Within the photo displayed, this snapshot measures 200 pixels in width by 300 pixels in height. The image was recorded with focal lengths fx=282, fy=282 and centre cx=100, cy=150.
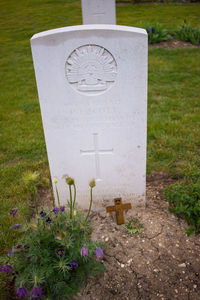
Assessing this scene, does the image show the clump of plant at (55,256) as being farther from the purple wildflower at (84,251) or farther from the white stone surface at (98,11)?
the white stone surface at (98,11)

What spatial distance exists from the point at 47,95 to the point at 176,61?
524 cm

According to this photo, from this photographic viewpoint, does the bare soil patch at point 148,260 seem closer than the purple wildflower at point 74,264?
No

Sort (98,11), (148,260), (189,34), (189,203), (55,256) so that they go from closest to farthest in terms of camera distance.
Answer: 1. (55,256)
2. (148,260)
3. (189,203)
4. (98,11)
5. (189,34)

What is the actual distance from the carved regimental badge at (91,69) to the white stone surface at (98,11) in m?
1.46

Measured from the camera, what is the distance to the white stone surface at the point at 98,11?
3.29 meters

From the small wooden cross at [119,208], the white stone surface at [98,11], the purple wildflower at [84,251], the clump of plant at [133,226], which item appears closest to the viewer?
the purple wildflower at [84,251]

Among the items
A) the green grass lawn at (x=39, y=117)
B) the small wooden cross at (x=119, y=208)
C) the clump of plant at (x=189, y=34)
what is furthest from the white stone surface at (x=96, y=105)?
the clump of plant at (x=189, y=34)

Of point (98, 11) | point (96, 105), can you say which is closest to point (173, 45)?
point (98, 11)

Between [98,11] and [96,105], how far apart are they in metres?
1.66

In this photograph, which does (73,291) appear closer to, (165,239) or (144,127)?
(165,239)

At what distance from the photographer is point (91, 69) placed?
2.19 meters

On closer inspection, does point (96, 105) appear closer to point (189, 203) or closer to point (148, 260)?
point (189, 203)

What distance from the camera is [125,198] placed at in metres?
2.79

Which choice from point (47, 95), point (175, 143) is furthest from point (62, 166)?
point (175, 143)
